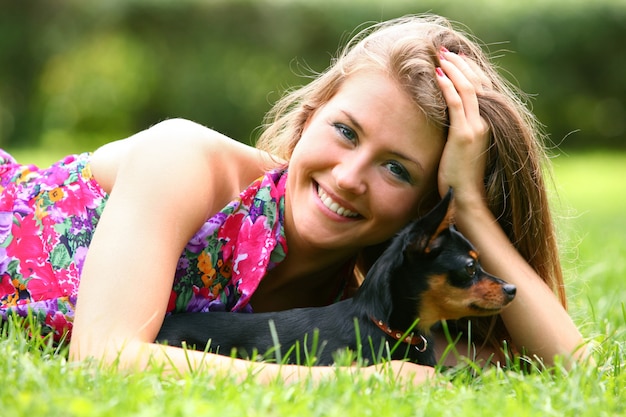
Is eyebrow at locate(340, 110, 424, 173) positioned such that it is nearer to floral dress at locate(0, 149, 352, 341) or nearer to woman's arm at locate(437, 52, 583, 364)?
woman's arm at locate(437, 52, 583, 364)

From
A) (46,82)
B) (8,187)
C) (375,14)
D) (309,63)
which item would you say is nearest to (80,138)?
(46,82)

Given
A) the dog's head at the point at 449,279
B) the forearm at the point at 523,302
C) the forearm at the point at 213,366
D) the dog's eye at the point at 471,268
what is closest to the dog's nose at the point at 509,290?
the dog's head at the point at 449,279

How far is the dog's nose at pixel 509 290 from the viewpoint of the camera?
10.6ft

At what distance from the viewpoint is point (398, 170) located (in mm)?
3342

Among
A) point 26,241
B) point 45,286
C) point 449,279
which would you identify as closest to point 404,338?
point 449,279

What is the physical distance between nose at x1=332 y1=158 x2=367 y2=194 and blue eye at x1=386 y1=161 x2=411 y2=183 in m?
0.12

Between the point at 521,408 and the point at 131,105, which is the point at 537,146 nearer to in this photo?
the point at 521,408

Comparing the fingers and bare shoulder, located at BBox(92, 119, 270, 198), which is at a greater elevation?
the fingers

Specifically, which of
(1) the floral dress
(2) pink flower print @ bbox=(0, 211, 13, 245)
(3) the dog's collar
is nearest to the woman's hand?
(3) the dog's collar

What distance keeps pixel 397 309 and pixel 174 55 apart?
37.7 feet

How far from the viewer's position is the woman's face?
3.28 meters

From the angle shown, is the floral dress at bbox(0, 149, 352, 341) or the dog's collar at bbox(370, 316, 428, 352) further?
the floral dress at bbox(0, 149, 352, 341)

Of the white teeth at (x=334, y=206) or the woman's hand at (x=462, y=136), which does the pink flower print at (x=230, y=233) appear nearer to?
the white teeth at (x=334, y=206)

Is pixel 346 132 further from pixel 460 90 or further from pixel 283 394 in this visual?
pixel 283 394
